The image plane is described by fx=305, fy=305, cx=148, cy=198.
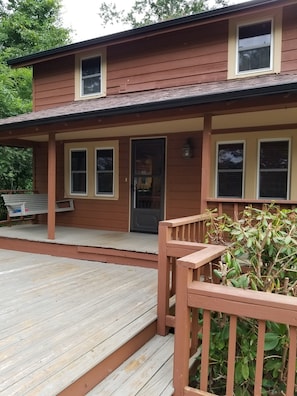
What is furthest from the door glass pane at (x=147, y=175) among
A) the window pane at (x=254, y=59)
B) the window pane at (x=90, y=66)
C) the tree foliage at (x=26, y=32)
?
the tree foliage at (x=26, y=32)

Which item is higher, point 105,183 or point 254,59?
point 254,59

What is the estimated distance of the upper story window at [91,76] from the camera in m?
7.04

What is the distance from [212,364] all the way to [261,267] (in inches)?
29.4

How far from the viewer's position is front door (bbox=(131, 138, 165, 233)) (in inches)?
242

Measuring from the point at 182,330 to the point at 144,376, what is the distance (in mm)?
490

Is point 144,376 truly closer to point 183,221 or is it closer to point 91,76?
point 183,221

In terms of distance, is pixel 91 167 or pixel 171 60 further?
pixel 91 167

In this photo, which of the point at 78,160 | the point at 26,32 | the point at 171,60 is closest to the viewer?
the point at 171,60

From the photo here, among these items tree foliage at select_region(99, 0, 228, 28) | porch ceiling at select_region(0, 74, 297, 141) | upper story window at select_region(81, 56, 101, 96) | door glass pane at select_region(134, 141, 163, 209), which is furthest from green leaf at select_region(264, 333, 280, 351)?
tree foliage at select_region(99, 0, 228, 28)

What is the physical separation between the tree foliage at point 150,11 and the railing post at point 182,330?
1938 centimetres

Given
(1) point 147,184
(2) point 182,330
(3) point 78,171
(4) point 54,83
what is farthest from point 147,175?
(2) point 182,330

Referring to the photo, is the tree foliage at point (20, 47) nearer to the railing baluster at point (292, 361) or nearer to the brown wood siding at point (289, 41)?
the brown wood siding at point (289, 41)

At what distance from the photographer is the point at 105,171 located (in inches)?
265

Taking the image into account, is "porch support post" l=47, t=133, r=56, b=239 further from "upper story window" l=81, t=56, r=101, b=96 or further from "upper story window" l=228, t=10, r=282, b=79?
"upper story window" l=228, t=10, r=282, b=79
